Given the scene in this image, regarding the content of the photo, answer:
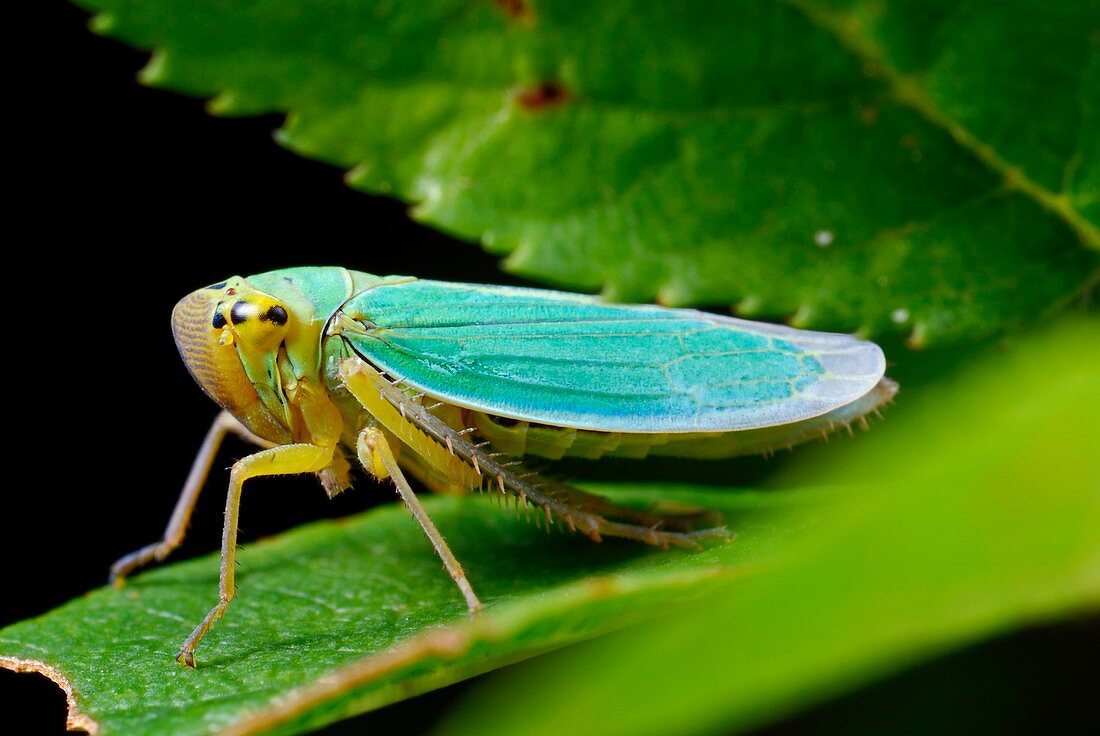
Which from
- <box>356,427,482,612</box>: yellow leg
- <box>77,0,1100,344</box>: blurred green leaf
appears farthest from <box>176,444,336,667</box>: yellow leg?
<box>77,0,1100,344</box>: blurred green leaf

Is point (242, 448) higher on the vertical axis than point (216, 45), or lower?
lower

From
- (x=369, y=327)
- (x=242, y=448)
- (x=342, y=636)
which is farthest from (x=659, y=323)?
(x=242, y=448)

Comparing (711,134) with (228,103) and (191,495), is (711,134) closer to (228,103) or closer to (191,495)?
(228,103)

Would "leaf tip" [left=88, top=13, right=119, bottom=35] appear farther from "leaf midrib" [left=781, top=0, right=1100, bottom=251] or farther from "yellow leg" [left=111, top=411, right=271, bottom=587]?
"yellow leg" [left=111, top=411, right=271, bottom=587]

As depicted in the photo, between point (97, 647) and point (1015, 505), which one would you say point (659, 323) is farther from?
point (1015, 505)

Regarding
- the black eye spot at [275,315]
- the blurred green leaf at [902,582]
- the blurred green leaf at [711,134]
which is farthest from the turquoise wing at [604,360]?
the blurred green leaf at [902,582]

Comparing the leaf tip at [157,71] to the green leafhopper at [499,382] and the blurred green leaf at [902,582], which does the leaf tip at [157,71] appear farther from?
the blurred green leaf at [902,582]

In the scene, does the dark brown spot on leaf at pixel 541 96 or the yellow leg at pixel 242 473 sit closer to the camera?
the dark brown spot on leaf at pixel 541 96
